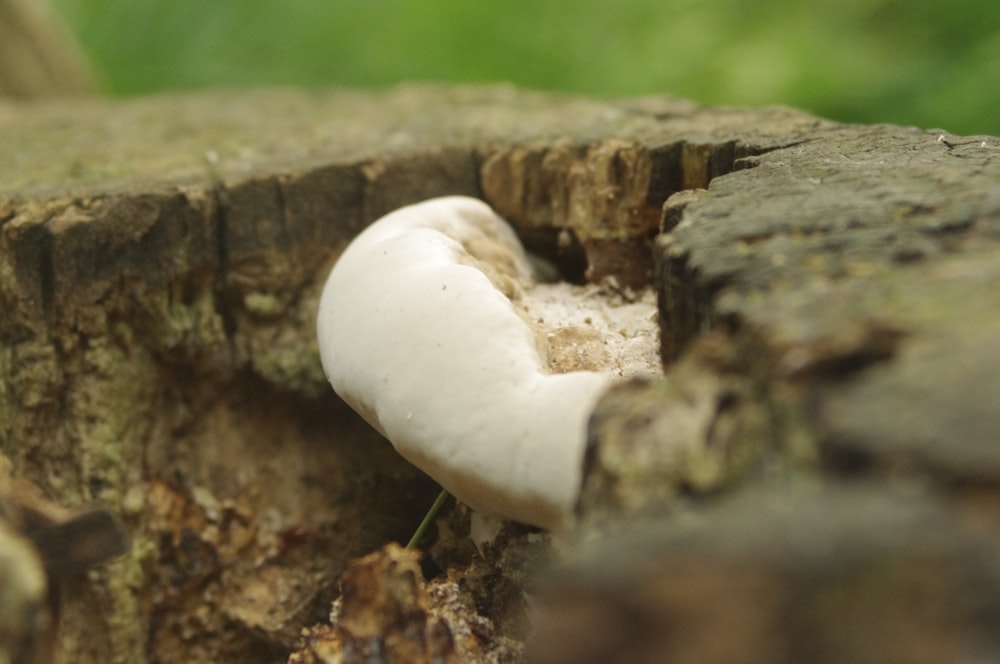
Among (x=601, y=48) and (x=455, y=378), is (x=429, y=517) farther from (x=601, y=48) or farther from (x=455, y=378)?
(x=601, y=48)

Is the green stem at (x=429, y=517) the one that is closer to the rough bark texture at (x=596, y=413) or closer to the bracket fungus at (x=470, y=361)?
the rough bark texture at (x=596, y=413)

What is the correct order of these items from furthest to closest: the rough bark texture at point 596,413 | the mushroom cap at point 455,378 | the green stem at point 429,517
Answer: the green stem at point 429,517 < the mushroom cap at point 455,378 < the rough bark texture at point 596,413

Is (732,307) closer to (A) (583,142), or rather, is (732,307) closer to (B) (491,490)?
(B) (491,490)

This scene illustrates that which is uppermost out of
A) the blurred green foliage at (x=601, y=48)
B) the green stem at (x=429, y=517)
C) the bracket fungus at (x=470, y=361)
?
the blurred green foliage at (x=601, y=48)

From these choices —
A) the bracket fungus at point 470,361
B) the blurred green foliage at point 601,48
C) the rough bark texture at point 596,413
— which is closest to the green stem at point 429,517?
the rough bark texture at point 596,413

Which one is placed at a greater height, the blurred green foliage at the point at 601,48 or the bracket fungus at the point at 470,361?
the blurred green foliage at the point at 601,48

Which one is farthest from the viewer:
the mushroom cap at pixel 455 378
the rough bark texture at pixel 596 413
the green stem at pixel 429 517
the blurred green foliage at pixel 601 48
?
the blurred green foliage at pixel 601 48

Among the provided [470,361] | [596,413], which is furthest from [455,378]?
[596,413]

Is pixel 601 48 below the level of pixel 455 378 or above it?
above
